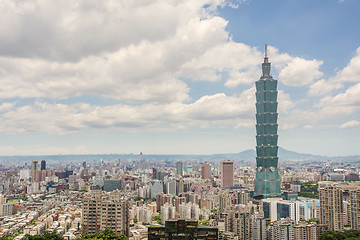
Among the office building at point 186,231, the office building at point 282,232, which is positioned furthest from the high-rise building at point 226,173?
the office building at point 186,231

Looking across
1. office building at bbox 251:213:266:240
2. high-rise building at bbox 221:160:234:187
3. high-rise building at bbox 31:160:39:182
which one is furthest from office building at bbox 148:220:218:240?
high-rise building at bbox 31:160:39:182

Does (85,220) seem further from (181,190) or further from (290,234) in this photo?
(181,190)

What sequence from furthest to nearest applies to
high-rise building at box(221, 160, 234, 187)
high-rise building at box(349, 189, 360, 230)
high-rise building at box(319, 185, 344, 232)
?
high-rise building at box(221, 160, 234, 187) → high-rise building at box(319, 185, 344, 232) → high-rise building at box(349, 189, 360, 230)

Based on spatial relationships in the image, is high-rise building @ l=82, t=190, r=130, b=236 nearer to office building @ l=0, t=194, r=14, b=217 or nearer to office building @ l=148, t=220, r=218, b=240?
office building @ l=148, t=220, r=218, b=240

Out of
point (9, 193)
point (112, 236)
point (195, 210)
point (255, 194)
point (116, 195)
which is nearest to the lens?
point (112, 236)

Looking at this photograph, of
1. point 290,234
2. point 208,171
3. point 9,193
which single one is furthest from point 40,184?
point 290,234

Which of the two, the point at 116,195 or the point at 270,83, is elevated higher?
the point at 270,83
